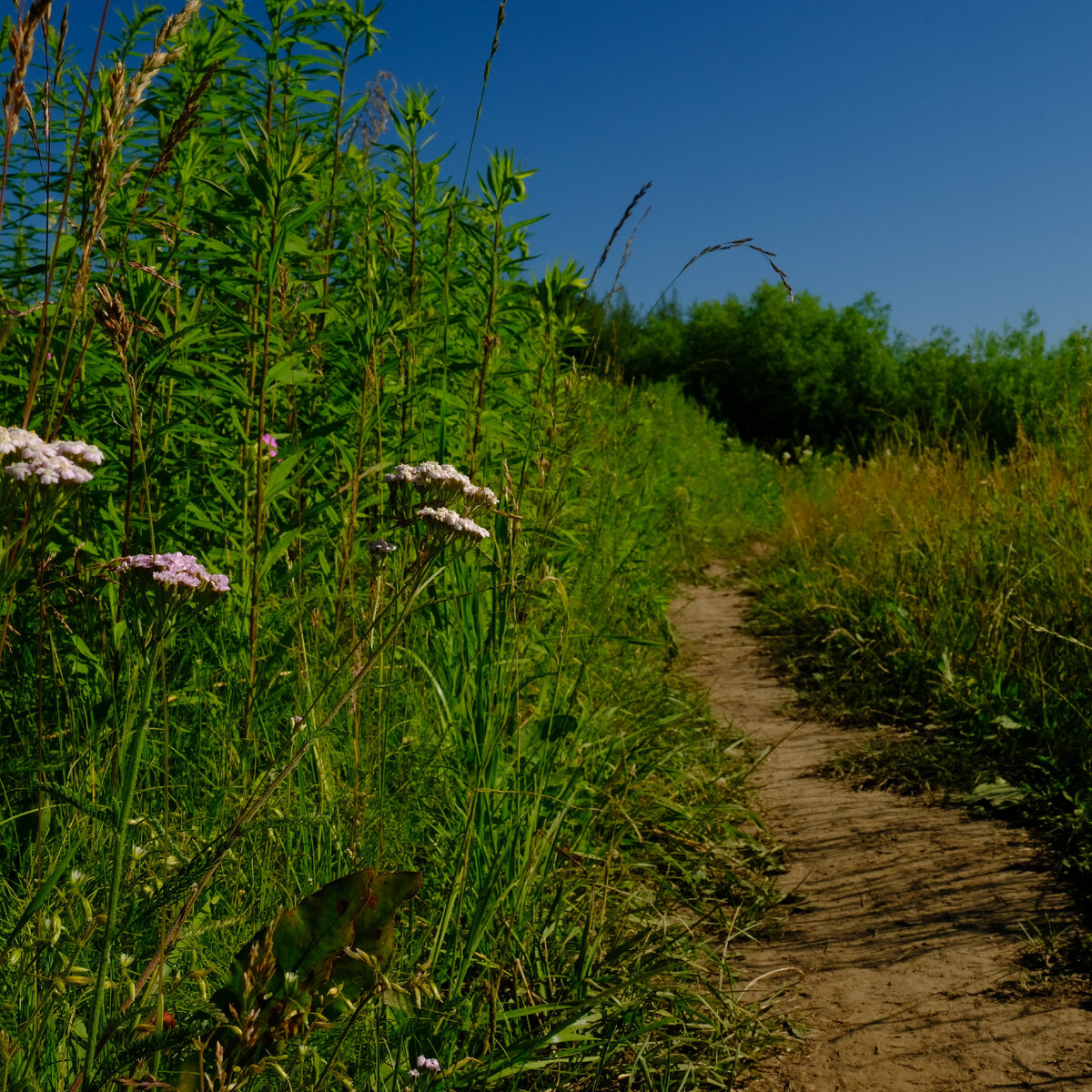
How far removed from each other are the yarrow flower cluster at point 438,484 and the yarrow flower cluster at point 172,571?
1.06 ft

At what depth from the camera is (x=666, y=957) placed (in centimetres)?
162

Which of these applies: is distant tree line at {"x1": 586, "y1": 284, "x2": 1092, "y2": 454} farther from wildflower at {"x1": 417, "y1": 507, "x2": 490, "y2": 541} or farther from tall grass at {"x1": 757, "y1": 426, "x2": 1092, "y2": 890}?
wildflower at {"x1": 417, "y1": 507, "x2": 490, "y2": 541}

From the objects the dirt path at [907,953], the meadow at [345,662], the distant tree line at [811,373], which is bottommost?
the dirt path at [907,953]

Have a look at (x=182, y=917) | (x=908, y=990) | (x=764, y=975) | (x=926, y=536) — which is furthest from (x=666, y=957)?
(x=926, y=536)

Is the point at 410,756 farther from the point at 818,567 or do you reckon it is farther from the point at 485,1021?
the point at 818,567

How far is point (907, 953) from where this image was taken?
1.98 m

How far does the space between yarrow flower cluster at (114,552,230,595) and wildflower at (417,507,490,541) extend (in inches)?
11.1

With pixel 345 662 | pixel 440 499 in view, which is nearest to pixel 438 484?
pixel 440 499

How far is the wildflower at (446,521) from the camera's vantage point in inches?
46.5

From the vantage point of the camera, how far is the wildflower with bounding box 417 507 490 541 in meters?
1.18

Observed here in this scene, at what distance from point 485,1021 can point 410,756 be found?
0.54m

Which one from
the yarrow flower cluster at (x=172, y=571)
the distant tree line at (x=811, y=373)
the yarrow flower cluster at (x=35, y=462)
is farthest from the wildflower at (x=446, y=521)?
the distant tree line at (x=811, y=373)

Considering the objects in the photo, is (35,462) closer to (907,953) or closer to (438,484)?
(438,484)

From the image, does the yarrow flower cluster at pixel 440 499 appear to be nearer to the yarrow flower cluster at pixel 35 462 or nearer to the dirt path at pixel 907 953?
the yarrow flower cluster at pixel 35 462
